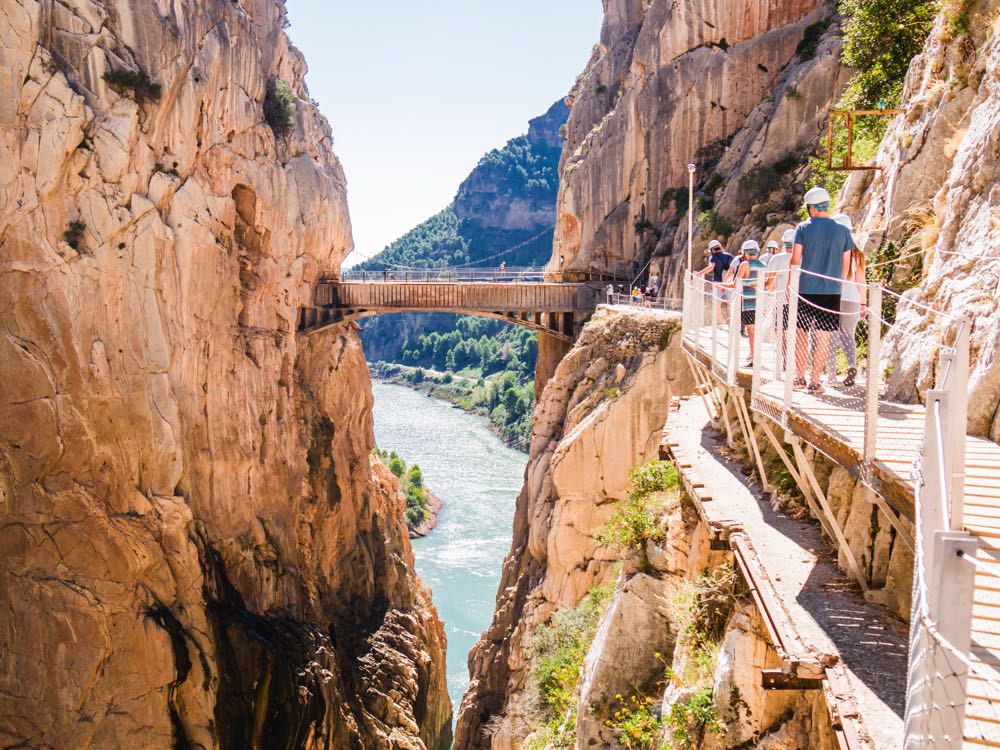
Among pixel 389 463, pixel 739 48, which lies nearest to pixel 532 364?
pixel 389 463

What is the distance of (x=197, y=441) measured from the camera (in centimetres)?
1936

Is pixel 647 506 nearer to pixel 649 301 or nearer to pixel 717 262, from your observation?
pixel 717 262

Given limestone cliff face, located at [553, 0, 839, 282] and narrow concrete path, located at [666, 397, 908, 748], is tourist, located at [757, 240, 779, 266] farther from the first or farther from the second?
limestone cliff face, located at [553, 0, 839, 282]

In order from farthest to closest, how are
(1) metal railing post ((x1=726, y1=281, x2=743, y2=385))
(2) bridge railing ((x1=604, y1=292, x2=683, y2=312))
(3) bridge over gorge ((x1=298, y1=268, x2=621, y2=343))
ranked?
(3) bridge over gorge ((x1=298, y1=268, x2=621, y2=343)), (2) bridge railing ((x1=604, y1=292, x2=683, y2=312)), (1) metal railing post ((x1=726, y1=281, x2=743, y2=385))

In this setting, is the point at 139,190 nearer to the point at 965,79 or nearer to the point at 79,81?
the point at 79,81

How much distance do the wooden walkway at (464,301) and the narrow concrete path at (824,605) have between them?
18605mm

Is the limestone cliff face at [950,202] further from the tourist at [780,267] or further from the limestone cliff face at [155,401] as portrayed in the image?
the limestone cliff face at [155,401]

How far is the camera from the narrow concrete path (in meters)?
3.82

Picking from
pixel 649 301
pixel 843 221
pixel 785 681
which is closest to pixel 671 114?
pixel 649 301

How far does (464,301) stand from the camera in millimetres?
26219

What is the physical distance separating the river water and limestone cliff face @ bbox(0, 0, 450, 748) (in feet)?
39.4

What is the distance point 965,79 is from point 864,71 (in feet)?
26.7

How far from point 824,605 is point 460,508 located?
151ft

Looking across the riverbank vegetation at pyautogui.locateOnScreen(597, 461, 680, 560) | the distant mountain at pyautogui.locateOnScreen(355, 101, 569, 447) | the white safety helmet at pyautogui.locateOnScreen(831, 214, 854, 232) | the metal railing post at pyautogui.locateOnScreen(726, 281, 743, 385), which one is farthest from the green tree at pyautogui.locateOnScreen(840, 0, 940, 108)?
the distant mountain at pyautogui.locateOnScreen(355, 101, 569, 447)
